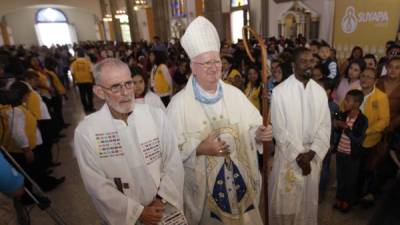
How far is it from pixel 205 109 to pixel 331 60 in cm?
354

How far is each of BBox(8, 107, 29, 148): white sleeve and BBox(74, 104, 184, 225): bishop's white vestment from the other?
2.08 metres

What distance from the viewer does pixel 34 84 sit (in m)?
5.14

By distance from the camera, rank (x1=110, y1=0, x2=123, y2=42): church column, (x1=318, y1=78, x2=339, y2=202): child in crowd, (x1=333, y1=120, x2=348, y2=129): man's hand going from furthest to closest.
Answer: (x1=110, y1=0, x2=123, y2=42): church column
(x1=318, y1=78, x2=339, y2=202): child in crowd
(x1=333, y1=120, x2=348, y2=129): man's hand

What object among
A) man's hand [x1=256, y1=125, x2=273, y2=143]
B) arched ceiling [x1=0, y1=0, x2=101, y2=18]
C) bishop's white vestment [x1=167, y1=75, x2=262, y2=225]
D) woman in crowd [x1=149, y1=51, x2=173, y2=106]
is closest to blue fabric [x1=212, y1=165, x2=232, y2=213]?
bishop's white vestment [x1=167, y1=75, x2=262, y2=225]

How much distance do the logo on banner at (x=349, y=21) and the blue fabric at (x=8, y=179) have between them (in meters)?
7.89

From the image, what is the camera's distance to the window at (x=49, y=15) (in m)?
30.2

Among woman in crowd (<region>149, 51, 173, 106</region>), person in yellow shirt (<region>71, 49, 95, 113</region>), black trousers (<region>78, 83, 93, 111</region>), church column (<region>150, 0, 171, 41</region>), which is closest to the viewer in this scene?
woman in crowd (<region>149, 51, 173, 106</region>)

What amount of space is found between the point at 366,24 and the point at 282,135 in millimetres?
6188

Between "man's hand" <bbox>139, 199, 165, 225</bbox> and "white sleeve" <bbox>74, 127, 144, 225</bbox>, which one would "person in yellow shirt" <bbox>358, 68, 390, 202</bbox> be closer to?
"man's hand" <bbox>139, 199, 165, 225</bbox>

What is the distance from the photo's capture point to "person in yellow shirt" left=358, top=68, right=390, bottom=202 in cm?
284

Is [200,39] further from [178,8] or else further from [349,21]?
[178,8]

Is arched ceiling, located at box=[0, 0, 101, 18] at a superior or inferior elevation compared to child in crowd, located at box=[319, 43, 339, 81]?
superior

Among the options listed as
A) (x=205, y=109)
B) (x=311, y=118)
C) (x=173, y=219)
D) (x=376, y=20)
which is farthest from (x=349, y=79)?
(x=376, y=20)

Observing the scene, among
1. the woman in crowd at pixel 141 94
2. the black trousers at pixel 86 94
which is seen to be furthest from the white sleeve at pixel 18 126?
the black trousers at pixel 86 94
